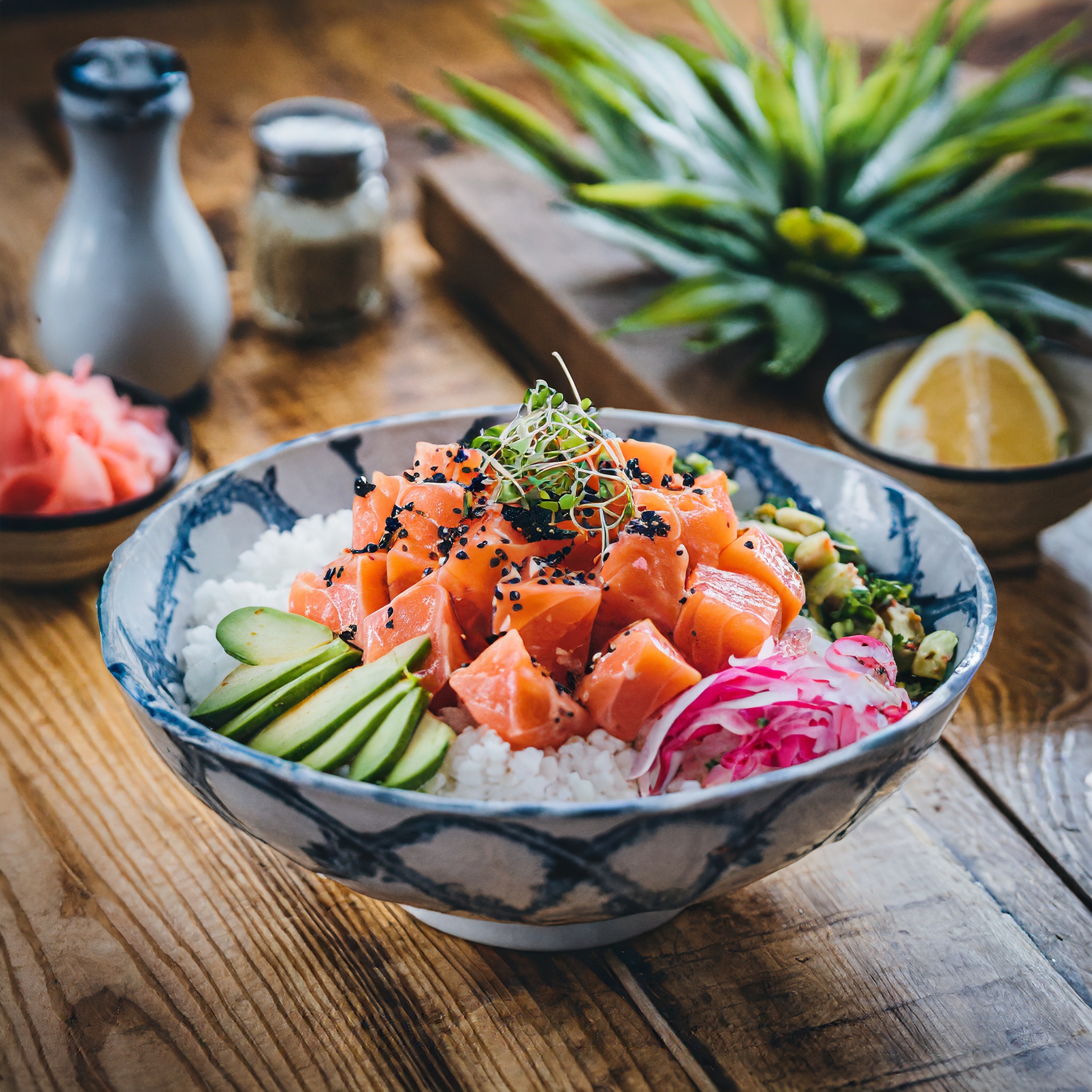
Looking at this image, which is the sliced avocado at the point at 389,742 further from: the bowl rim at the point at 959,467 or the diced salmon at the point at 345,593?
the bowl rim at the point at 959,467

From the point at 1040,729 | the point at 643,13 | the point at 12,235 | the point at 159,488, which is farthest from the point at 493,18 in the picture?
the point at 1040,729

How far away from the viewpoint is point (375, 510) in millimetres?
1413

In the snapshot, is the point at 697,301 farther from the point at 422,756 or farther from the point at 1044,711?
the point at 422,756

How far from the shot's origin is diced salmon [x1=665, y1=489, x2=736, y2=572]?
1.36m

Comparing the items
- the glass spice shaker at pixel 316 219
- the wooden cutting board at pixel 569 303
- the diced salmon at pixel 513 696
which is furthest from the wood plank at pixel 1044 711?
the glass spice shaker at pixel 316 219

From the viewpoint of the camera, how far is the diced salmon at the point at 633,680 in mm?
1186

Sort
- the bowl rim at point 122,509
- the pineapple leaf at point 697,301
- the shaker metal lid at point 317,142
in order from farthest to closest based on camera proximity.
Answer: the shaker metal lid at point 317,142 < the pineapple leaf at point 697,301 < the bowl rim at point 122,509

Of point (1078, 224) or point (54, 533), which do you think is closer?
point (54, 533)

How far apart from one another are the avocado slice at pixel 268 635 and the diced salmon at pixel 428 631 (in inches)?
3.2

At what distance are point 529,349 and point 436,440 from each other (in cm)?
105

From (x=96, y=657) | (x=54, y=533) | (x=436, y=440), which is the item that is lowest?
(x=96, y=657)

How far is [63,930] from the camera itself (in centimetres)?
132

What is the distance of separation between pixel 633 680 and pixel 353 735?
297mm

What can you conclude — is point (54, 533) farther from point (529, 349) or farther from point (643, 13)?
point (643, 13)
